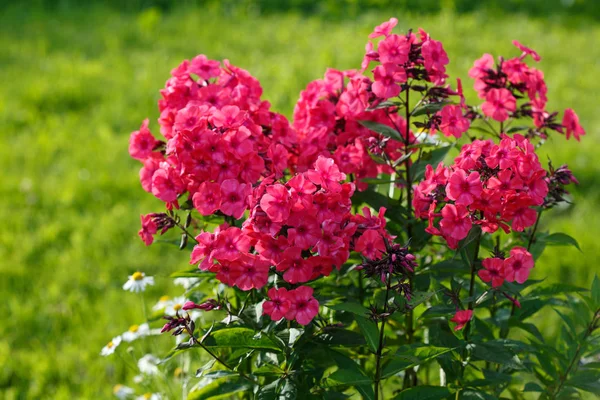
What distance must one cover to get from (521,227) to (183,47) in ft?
16.5

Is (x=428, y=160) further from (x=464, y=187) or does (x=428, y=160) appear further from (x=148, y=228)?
(x=148, y=228)

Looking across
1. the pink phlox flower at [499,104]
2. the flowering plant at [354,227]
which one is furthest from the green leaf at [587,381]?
the pink phlox flower at [499,104]

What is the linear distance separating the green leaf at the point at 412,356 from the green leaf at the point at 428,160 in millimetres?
457

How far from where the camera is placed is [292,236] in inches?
59.3

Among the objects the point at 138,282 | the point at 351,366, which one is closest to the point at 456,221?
the point at 351,366

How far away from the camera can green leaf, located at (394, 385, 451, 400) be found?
5.56ft

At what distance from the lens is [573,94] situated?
17.7 ft

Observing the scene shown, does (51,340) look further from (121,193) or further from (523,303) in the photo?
(523,303)

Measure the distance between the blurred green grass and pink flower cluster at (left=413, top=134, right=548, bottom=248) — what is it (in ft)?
3.67

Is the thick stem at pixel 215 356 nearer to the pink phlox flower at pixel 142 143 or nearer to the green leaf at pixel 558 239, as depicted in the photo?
the pink phlox flower at pixel 142 143

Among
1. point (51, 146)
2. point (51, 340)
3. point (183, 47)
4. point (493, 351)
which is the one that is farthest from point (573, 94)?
point (493, 351)

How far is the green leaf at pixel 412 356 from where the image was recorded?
1607 millimetres

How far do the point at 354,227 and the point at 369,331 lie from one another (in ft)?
0.72

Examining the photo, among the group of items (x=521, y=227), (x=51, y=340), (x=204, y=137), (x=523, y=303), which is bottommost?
(x=51, y=340)
